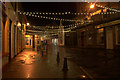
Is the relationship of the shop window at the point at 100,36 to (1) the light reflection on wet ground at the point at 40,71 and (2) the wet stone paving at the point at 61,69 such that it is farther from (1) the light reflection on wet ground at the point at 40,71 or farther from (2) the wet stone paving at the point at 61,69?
(1) the light reflection on wet ground at the point at 40,71

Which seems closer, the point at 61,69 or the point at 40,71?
the point at 40,71

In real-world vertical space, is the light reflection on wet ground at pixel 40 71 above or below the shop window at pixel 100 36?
below

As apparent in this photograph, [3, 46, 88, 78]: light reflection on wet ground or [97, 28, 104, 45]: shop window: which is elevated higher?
[97, 28, 104, 45]: shop window

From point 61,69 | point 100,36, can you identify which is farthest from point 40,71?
point 100,36

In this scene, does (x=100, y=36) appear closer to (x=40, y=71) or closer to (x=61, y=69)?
(x=61, y=69)

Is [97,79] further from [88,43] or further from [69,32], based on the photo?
[69,32]

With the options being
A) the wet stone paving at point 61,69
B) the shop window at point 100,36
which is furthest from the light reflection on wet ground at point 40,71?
the shop window at point 100,36

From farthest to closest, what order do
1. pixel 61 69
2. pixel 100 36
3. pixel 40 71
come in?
pixel 100 36, pixel 61 69, pixel 40 71

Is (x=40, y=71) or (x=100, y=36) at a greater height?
(x=100, y=36)

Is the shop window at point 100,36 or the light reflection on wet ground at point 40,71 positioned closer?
the light reflection on wet ground at point 40,71

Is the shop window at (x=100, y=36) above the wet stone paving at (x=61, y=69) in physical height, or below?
above

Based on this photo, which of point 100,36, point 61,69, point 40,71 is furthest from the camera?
point 100,36

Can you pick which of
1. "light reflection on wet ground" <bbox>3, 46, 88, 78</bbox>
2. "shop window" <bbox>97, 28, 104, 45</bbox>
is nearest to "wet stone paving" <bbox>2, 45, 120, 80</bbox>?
"light reflection on wet ground" <bbox>3, 46, 88, 78</bbox>

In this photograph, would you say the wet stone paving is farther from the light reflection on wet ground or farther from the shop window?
the shop window
